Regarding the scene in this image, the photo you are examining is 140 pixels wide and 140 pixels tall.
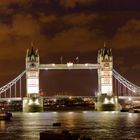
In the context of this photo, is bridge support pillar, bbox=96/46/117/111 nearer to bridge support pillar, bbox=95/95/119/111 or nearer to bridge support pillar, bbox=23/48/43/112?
bridge support pillar, bbox=95/95/119/111

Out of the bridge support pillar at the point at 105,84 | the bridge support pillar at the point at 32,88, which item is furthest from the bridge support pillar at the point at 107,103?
the bridge support pillar at the point at 32,88

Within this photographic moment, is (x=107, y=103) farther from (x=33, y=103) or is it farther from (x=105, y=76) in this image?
(x=33, y=103)

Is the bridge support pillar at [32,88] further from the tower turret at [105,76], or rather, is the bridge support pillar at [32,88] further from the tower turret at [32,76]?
the tower turret at [105,76]

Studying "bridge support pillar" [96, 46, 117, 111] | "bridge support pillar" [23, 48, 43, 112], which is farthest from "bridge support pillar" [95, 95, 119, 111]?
"bridge support pillar" [23, 48, 43, 112]

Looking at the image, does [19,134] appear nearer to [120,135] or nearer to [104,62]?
[120,135]

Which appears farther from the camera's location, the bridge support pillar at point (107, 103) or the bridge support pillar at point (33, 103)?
the bridge support pillar at point (107, 103)

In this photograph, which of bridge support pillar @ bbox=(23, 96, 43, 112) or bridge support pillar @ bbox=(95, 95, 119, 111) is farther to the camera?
bridge support pillar @ bbox=(95, 95, 119, 111)

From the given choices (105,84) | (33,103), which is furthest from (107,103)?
(33,103)

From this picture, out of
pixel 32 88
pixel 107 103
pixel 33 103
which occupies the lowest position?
pixel 107 103

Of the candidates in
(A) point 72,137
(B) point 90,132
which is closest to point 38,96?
(B) point 90,132

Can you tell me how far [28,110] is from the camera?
14075 cm

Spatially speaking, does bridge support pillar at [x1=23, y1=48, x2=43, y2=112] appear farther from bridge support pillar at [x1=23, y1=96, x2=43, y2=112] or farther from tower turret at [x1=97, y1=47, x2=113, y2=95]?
tower turret at [x1=97, y1=47, x2=113, y2=95]

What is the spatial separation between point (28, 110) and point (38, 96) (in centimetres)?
369

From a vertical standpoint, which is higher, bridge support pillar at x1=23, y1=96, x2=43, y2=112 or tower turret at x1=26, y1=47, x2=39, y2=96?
tower turret at x1=26, y1=47, x2=39, y2=96
